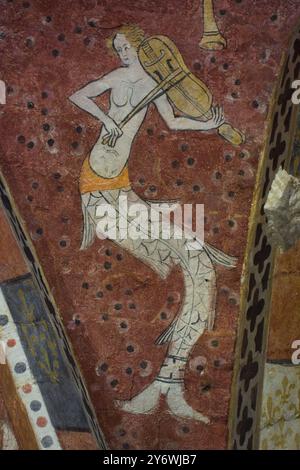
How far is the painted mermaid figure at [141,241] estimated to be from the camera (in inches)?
359

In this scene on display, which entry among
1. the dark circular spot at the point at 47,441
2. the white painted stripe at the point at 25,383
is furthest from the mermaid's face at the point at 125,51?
the dark circular spot at the point at 47,441

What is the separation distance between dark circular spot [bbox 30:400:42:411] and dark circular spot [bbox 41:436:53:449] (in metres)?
0.15

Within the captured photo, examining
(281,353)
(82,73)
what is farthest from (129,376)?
(82,73)

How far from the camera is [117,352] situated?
914 centimetres

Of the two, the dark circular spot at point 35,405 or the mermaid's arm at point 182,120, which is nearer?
the dark circular spot at point 35,405

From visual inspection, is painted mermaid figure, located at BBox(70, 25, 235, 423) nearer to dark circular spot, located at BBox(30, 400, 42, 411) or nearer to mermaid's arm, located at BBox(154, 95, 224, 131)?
mermaid's arm, located at BBox(154, 95, 224, 131)

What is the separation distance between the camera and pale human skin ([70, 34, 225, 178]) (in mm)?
9125

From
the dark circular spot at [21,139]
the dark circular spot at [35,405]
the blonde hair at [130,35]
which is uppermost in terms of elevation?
the blonde hair at [130,35]

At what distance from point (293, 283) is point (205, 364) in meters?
0.60

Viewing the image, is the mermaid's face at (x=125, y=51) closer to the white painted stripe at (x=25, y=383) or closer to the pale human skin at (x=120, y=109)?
the pale human skin at (x=120, y=109)

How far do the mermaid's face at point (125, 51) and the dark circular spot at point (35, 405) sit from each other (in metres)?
1.76

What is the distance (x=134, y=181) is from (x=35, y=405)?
125 cm

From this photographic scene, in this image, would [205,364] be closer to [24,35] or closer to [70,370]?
[70,370]

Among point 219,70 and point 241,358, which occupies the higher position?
point 219,70
